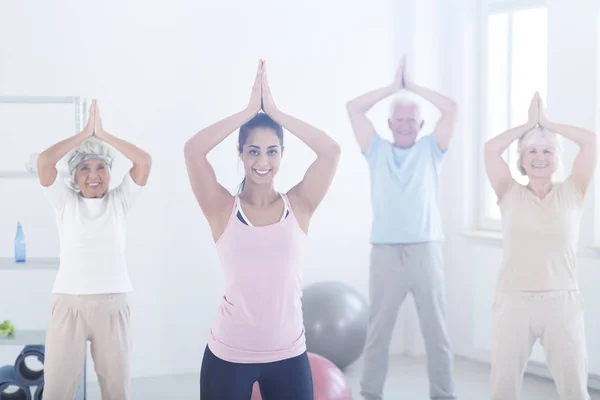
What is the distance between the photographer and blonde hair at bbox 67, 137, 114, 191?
3.18 metres

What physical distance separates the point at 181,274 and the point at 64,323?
149 centimetres

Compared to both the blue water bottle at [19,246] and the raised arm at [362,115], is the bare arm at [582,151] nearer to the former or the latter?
the raised arm at [362,115]

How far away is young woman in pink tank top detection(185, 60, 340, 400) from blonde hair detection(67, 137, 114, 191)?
3.63 feet

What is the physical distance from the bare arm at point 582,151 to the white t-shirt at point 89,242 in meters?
1.75

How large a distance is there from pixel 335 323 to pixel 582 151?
174cm

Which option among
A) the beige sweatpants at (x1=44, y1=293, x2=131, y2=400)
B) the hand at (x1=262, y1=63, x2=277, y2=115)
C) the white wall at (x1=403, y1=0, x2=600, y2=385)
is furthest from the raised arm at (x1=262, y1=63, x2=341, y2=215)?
the white wall at (x1=403, y1=0, x2=600, y2=385)

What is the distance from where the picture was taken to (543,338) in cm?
294

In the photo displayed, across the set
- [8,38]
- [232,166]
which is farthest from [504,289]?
[8,38]

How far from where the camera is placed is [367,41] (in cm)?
484

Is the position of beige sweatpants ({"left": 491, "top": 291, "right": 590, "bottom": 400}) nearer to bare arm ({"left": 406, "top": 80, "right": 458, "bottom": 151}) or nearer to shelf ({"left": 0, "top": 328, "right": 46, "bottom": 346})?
bare arm ({"left": 406, "top": 80, "right": 458, "bottom": 151})

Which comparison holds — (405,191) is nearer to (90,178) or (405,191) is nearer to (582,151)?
(582,151)

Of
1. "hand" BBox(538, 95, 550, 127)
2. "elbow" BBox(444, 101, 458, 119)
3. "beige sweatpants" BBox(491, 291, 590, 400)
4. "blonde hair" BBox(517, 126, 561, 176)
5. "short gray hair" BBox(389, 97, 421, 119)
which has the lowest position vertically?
"beige sweatpants" BBox(491, 291, 590, 400)

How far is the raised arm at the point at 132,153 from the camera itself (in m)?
3.08

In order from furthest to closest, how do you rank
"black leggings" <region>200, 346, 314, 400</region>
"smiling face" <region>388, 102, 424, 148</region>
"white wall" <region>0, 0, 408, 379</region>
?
"white wall" <region>0, 0, 408, 379</region>, "smiling face" <region>388, 102, 424, 148</region>, "black leggings" <region>200, 346, 314, 400</region>
